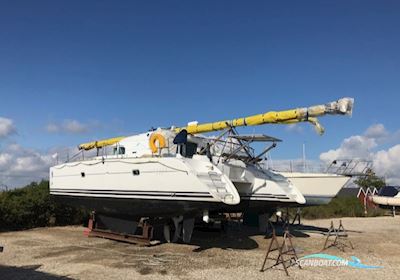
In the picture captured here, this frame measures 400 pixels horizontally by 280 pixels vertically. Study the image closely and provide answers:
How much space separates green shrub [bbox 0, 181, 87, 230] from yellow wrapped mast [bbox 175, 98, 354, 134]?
26.2 ft

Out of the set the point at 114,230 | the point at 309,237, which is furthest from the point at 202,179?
the point at 309,237

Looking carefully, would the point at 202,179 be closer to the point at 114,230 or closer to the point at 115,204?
the point at 115,204

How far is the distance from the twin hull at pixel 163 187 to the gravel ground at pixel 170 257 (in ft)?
3.79

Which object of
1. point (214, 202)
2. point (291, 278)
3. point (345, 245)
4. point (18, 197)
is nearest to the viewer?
point (291, 278)

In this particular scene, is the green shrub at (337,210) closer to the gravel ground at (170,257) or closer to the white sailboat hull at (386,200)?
the white sailboat hull at (386,200)

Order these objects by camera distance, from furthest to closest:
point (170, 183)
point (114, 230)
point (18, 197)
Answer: point (18, 197)
point (114, 230)
point (170, 183)

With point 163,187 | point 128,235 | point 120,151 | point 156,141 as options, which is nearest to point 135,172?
point 163,187

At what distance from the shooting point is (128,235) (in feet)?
41.7

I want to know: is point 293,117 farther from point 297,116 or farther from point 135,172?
point 135,172

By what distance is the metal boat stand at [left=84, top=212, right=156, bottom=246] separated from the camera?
39.8 ft

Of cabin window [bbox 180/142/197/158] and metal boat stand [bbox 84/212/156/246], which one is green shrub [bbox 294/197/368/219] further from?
metal boat stand [bbox 84/212/156/246]

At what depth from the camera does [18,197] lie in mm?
16609

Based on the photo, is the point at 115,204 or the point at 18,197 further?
the point at 18,197

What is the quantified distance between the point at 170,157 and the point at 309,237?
6504mm
